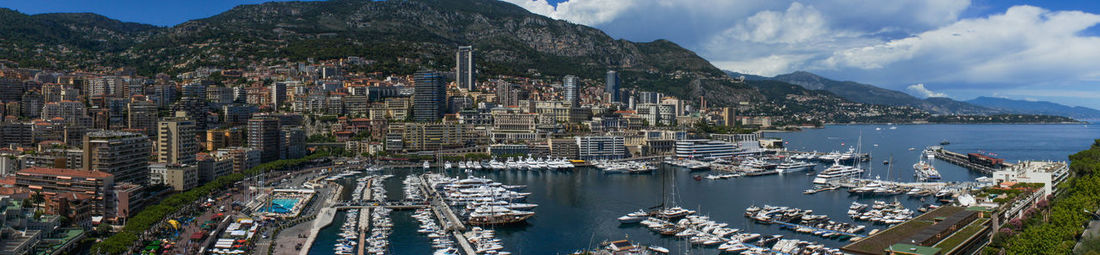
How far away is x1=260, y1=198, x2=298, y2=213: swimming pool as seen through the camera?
95.2ft

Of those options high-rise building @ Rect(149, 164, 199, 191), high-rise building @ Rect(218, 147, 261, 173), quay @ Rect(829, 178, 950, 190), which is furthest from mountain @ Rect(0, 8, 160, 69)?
quay @ Rect(829, 178, 950, 190)

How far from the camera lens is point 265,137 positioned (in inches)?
1820

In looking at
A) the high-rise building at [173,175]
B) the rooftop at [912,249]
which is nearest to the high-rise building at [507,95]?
the high-rise building at [173,175]

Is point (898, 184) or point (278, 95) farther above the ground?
point (278, 95)

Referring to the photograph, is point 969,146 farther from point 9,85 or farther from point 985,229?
point 9,85

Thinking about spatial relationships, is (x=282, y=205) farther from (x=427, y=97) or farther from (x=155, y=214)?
(x=427, y=97)

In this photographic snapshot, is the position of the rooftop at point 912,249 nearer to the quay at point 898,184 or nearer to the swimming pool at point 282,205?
the quay at point 898,184

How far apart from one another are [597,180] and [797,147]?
119 feet

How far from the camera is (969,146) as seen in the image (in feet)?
234

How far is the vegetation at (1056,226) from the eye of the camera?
17.7 meters

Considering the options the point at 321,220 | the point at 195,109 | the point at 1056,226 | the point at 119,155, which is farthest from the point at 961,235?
the point at 195,109

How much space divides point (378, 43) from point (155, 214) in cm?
6822

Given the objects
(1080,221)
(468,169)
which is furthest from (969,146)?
(1080,221)

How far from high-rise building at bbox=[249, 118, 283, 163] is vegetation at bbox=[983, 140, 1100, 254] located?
39166 mm
